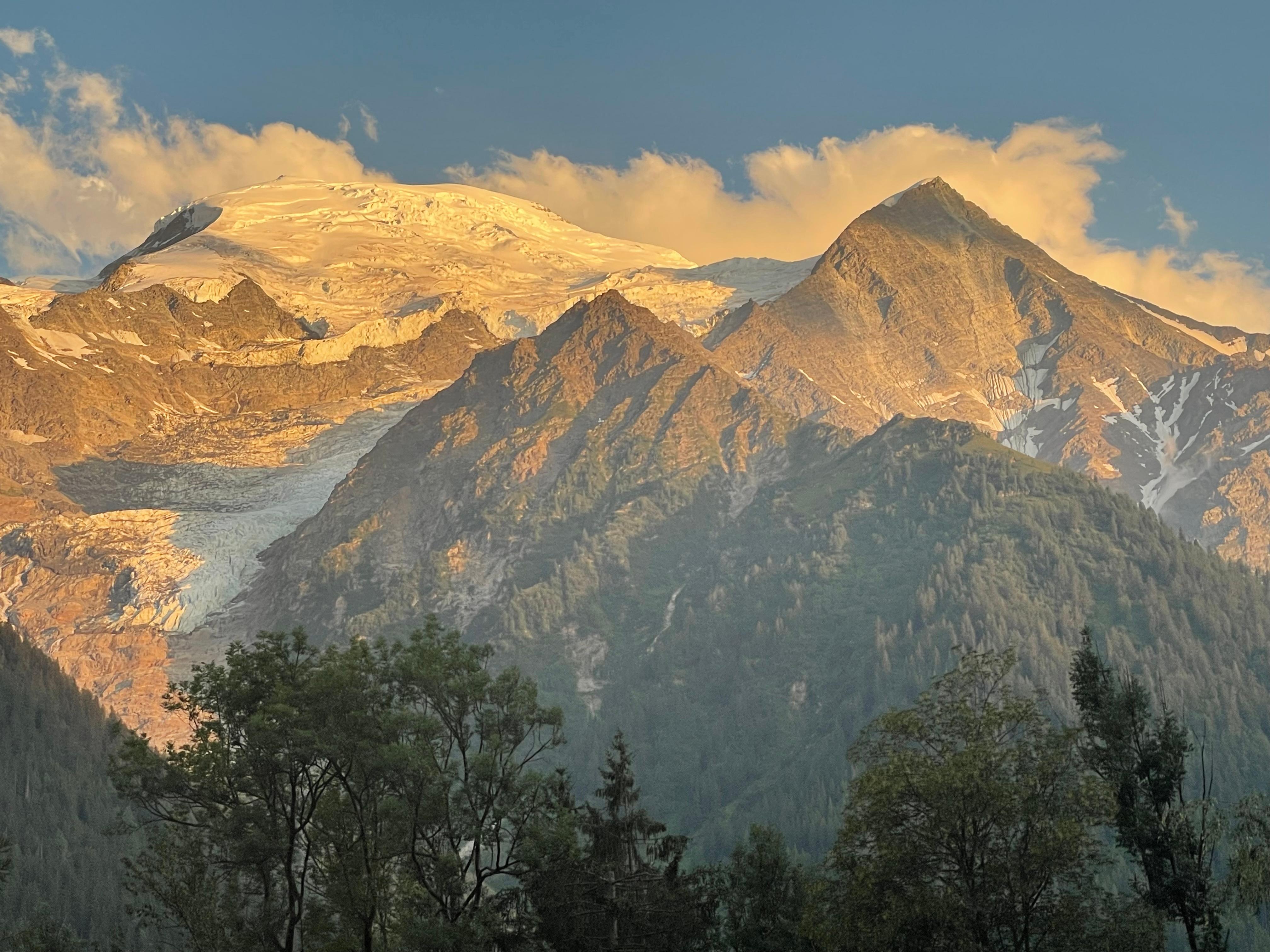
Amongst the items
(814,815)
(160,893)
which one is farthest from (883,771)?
(814,815)

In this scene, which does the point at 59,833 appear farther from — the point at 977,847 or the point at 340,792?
the point at 977,847

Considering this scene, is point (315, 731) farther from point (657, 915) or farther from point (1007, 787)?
point (1007, 787)

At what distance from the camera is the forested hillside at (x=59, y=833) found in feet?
501

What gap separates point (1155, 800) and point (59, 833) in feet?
495

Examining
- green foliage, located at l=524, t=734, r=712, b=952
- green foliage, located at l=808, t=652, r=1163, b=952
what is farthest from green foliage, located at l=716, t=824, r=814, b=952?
green foliage, located at l=808, t=652, r=1163, b=952

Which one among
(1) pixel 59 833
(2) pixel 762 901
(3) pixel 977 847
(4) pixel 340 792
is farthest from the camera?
(1) pixel 59 833

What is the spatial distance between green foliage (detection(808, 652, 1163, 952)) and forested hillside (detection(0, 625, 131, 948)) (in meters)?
97.6

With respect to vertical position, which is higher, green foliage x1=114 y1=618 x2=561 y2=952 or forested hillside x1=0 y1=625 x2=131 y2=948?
forested hillside x1=0 y1=625 x2=131 y2=948

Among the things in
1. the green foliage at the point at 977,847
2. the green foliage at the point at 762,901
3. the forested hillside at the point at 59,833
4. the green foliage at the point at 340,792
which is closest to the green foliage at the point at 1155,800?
the green foliage at the point at 977,847

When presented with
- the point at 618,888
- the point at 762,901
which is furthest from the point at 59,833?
the point at 618,888

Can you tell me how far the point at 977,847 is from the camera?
2040 inches

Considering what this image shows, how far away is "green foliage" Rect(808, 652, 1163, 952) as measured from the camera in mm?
50750

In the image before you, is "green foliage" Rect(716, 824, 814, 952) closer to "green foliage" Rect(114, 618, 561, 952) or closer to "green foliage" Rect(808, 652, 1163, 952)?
"green foliage" Rect(114, 618, 561, 952)

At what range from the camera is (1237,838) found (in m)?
48.7
